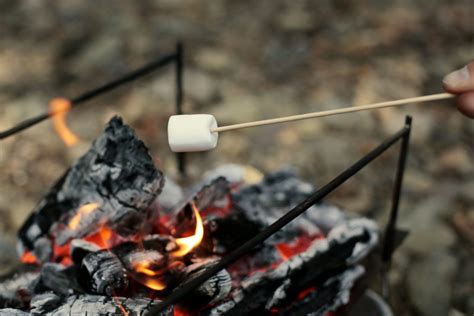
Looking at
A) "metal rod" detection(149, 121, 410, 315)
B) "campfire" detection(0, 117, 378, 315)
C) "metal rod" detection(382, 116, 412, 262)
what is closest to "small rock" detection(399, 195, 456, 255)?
"metal rod" detection(382, 116, 412, 262)

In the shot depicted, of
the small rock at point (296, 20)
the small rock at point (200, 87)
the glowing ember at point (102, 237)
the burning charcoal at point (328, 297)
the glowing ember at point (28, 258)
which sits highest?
the small rock at point (296, 20)

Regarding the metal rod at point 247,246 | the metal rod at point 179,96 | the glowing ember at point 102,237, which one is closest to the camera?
the metal rod at point 247,246

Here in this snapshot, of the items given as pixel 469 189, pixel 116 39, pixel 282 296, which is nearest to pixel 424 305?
pixel 469 189

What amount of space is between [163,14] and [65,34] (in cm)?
43

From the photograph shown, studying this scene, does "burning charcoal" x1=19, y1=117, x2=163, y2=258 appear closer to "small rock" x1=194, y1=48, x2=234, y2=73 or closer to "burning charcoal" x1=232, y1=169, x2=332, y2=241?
"burning charcoal" x1=232, y1=169, x2=332, y2=241

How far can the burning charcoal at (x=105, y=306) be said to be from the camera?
3.21ft

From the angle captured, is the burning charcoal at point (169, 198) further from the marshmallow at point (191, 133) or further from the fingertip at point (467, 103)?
the fingertip at point (467, 103)

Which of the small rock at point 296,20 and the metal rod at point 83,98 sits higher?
the small rock at point 296,20

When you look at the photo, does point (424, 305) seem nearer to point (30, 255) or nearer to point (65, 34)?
point (30, 255)

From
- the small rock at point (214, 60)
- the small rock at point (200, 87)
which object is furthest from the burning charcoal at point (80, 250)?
the small rock at point (214, 60)

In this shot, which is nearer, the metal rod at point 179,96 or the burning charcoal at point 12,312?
the burning charcoal at point 12,312

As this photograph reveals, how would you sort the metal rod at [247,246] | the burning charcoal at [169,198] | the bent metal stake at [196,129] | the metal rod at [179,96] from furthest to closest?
the metal rod at [179,96] → the burning charcoal at [169,198] → the bent metal stake at [196,129] → the metal rod at [247,246]

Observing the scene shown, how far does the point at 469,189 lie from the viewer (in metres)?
1.93

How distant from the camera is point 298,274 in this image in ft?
3.61
